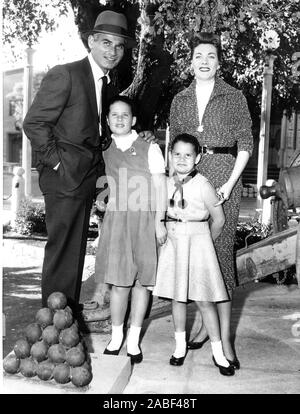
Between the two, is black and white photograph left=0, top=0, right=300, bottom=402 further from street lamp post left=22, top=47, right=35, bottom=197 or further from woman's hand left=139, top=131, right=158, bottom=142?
street lamp post left=22, top=47, right=35, bottom=197

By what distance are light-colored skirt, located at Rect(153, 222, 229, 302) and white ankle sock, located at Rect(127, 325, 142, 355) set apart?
0.29m

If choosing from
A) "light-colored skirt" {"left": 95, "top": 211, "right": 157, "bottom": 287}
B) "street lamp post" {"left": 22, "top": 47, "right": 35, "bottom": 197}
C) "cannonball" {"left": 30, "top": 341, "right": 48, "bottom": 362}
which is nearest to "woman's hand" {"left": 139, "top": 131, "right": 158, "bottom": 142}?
"light-colored skirt" {"left": 95, "top": 211, "right": 157, "bottom": 287}

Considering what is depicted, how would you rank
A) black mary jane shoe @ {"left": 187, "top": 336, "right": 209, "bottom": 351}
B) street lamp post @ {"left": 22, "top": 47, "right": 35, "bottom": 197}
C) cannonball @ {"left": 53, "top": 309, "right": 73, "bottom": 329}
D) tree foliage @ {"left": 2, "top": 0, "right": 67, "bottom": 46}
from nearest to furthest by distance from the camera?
cannonball @ {"left": 53, "top": 309, "right": 73, "bottom": 329} < black mary jane shoe @ {"left": 187, "top": 336, "right": 209, "bottom": 351} < tree foliage @ {"left": 2, "top": 0, "right": 67, "bottom": 46} < street lamp post @ {"left": 22, "top": 47, "right": 35, "bottom": 197}

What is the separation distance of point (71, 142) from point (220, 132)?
2.72 feet

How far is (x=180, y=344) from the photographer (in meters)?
3.38

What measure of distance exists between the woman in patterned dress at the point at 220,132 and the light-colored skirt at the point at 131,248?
0.40m

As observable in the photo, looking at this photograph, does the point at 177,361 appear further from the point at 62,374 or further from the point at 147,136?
the point at 147,136

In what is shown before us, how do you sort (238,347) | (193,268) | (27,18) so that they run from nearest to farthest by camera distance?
(193,268) < (238,347) < (27,18)

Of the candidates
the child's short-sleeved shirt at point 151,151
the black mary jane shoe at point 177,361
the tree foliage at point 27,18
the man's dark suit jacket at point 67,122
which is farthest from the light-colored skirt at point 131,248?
the tree foliage at point 27,18

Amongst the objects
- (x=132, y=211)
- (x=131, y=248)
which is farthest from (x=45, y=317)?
(x=132, y=211)

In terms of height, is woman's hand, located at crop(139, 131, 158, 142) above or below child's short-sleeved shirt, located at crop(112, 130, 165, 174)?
above

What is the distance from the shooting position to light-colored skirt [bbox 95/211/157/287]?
330cm

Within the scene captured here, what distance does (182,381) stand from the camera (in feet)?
10.5

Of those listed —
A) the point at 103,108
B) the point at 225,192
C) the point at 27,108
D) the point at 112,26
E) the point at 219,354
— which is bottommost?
the point at 219,354
